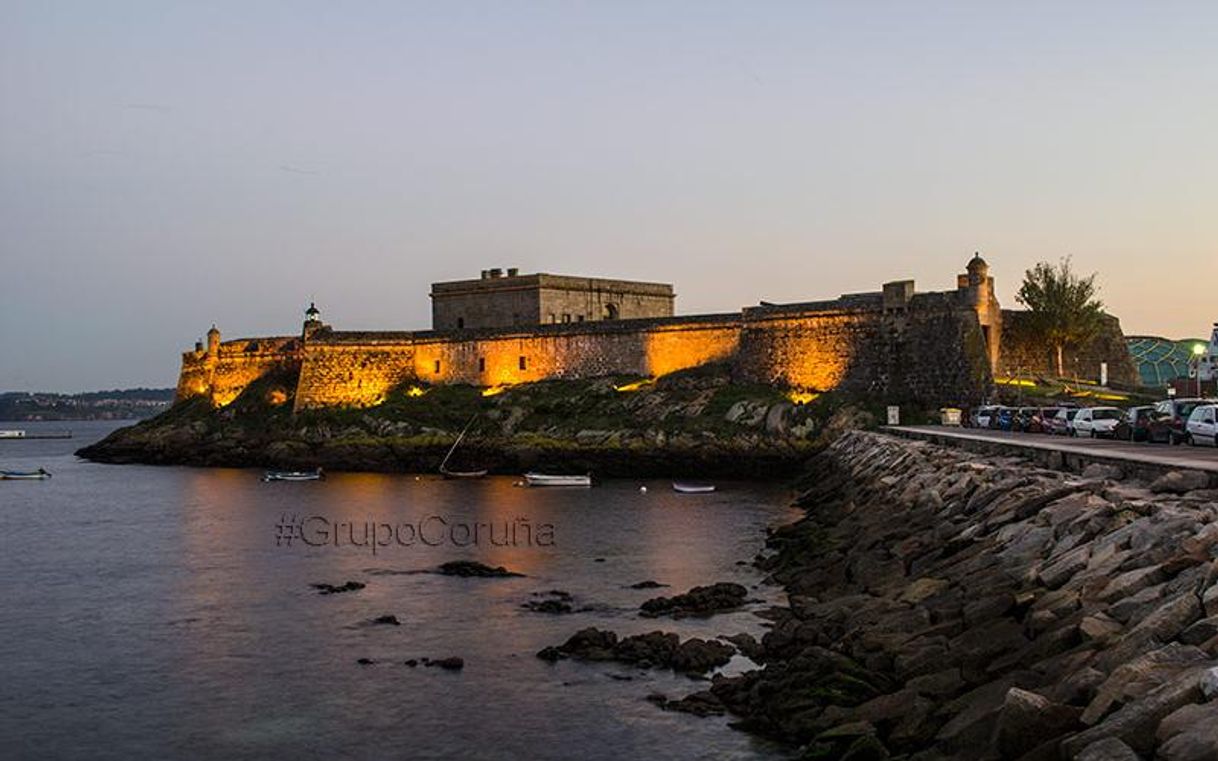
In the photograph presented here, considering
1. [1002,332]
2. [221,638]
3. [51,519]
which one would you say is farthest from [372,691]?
[1002,332]

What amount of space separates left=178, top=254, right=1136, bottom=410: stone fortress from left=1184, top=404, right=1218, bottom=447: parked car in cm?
3361

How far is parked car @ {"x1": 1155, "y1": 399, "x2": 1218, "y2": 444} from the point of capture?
108 feet

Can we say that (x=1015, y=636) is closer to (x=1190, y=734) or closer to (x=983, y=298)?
(x=1190, y=734)

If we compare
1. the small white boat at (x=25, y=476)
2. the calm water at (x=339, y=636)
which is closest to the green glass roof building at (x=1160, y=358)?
the calm water at (x=339, y=636)

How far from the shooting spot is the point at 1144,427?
34.4m

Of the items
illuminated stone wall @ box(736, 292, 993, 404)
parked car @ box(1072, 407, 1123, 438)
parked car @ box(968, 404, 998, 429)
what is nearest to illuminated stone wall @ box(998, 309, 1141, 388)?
illuminated stone wall @ box(736, 292, 993, 404)

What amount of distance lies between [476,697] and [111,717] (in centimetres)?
601

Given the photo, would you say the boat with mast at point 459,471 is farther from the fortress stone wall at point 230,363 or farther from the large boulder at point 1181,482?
the large boulder at point 1181,482

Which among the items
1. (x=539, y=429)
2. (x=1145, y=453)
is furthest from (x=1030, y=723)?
(x=539, y=429)

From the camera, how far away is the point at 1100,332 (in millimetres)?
71625

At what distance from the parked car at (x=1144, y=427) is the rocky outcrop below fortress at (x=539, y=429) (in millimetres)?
29852

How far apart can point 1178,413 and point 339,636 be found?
23.8 meters

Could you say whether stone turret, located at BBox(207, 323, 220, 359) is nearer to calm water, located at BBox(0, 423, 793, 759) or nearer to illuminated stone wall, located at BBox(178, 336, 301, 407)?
illuminated stone wall, located at BBox(178, 336, 301, 407)

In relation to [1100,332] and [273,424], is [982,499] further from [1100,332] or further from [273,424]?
[273,424]
